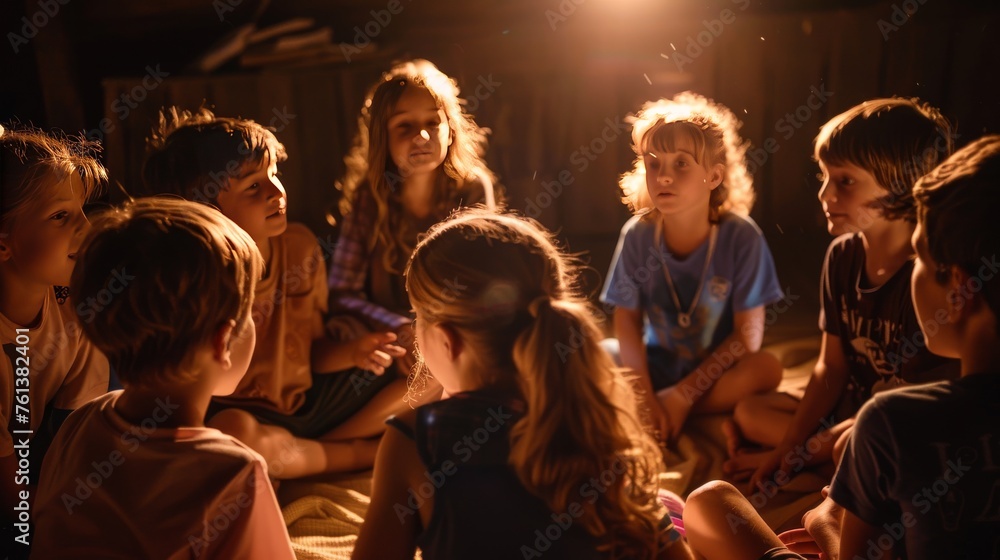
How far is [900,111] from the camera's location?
1497 millimetres

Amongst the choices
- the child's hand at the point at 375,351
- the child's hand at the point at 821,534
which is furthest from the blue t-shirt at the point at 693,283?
the child's hand at the point at 821,534

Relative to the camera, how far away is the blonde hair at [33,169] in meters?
1.26

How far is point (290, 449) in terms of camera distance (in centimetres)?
171

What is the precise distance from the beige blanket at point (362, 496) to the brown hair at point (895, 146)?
0.54 m

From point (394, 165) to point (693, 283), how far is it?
2.38ft

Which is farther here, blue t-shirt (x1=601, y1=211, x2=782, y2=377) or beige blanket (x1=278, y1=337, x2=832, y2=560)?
blue t-shirt (x1=601, y1=211, x2=782, y2=377)

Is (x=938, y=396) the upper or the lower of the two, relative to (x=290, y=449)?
upper

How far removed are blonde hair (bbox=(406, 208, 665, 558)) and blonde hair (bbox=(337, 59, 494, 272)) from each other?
97 centimetres

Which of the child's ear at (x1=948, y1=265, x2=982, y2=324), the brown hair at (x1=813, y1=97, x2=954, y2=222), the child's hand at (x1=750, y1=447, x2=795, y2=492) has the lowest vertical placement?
the child's hand at (x1=750, y1=447, x2=795, y2=492)

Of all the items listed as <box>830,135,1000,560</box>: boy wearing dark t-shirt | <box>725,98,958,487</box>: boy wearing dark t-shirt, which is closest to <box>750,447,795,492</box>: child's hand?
<box>725,98,958,487</box>: boy wearing dark t-shirt

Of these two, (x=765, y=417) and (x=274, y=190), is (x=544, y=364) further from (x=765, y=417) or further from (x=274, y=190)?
(x=765, y=417)

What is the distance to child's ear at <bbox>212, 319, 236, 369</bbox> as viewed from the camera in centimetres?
100

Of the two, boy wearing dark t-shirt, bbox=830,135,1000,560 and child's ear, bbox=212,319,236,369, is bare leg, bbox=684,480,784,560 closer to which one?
boy wearing dark t-shirt, bbox=830,135,1000,560

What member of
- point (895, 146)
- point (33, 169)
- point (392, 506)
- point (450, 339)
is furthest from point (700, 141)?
point (33, 169)
